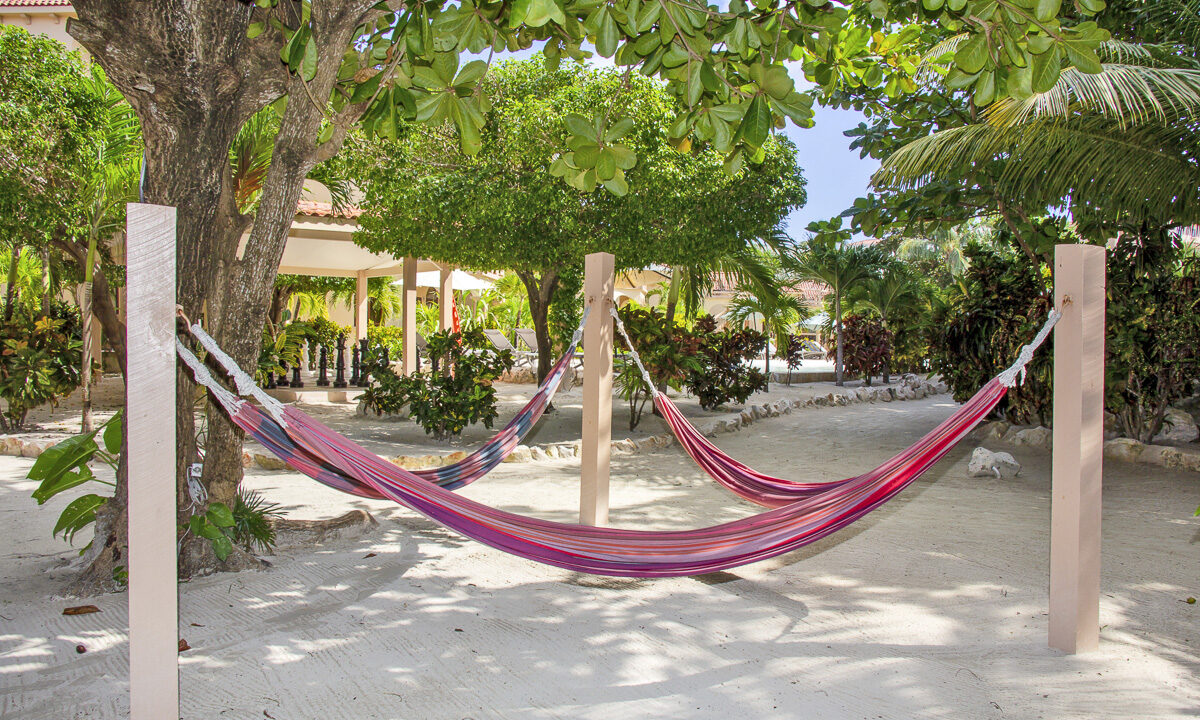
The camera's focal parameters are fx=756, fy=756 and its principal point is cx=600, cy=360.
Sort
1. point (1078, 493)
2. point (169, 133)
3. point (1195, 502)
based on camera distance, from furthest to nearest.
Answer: point (1195, 502) → point (169, 133) → point (1078, 493)

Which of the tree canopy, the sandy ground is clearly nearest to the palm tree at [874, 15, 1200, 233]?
the tree canopy

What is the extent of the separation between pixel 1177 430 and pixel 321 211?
30.7ft

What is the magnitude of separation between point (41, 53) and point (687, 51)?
291 inches

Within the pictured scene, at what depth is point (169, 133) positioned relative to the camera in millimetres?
3021

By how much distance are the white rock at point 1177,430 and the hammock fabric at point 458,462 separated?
244 inches

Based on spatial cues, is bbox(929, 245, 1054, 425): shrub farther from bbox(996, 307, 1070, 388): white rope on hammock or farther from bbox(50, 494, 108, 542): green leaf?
bbox(50, 494, 108, 542): green leaf

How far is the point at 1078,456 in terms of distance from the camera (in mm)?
2551

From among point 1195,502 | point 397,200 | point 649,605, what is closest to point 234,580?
point 649,605

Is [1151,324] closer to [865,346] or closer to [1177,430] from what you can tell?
[1177,430]

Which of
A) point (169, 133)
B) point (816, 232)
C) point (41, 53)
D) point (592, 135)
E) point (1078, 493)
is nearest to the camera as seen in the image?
point (592, 135)

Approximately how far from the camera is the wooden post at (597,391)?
362 centimetres

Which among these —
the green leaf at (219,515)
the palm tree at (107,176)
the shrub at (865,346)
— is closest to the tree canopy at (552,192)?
the palm tree at (107,176)

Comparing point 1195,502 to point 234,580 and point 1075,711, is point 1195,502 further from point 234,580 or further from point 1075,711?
point 234,580

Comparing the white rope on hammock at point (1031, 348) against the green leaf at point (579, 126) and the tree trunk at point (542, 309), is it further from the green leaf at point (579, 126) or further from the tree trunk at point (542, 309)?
the tree trunk at point (542, 309)
